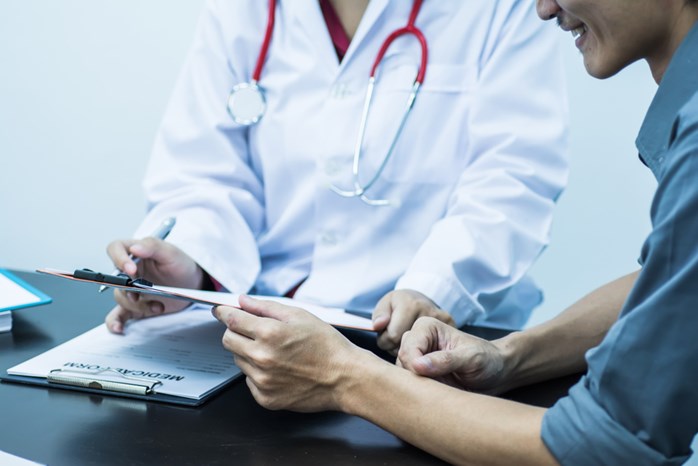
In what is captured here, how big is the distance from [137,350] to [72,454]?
0.27 m

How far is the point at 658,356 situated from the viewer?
0.66 metres

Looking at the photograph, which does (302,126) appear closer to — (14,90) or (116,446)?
(116,446)

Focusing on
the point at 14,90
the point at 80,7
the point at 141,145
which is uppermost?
the point at 80,7

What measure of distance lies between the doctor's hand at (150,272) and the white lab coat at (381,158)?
0.04 metres

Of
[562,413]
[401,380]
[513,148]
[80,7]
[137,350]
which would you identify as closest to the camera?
[562,413]

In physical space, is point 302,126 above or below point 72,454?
above

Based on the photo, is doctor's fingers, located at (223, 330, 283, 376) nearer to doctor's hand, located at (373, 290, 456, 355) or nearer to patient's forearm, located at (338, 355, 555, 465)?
patient's forearm, located at (338, 355, 555, 465)

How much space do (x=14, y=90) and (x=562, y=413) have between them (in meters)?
1.99

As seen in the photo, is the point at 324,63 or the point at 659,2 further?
the point at 324,63

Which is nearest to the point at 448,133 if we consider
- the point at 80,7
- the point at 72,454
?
the point at 72,454

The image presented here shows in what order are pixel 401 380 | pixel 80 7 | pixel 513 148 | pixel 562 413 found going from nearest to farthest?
pixel 562 413 < pixel 401 380 < pixel 513 148 < pixel 80 7

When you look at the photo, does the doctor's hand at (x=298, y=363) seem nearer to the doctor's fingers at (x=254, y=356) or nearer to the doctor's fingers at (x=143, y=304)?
the doctor's fingers at (x=254, y=356)

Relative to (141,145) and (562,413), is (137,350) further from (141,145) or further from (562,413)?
(141,145)

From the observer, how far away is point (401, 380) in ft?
2.73
